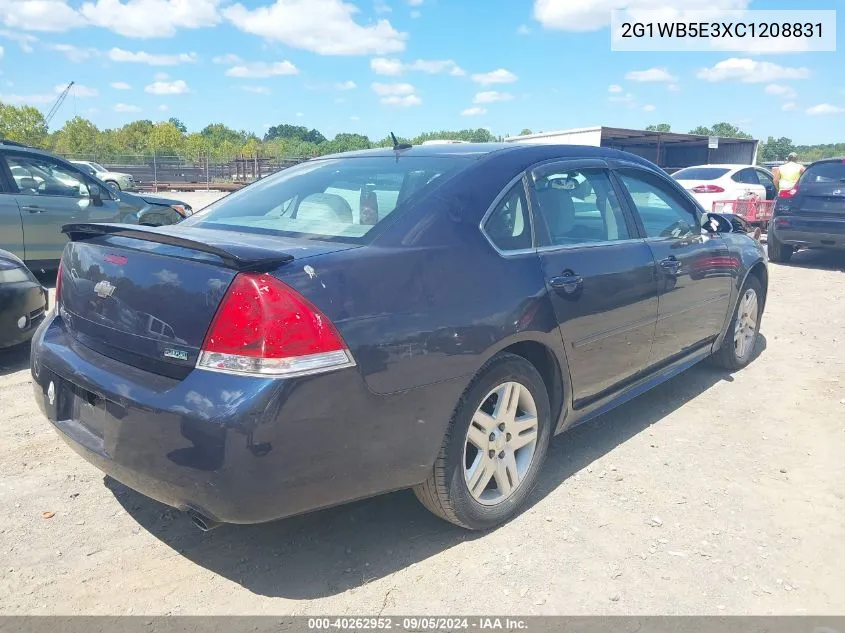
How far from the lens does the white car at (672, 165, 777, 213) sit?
14727 millimetres

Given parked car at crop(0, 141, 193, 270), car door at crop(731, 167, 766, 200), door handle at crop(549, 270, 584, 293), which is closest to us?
door handle at crop(549, 270, 584, 293)

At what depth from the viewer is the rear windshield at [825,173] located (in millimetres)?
10094

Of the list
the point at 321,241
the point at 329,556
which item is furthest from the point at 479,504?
the point at 321,241

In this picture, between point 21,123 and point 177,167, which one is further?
point 21,123

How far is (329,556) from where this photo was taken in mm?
2805

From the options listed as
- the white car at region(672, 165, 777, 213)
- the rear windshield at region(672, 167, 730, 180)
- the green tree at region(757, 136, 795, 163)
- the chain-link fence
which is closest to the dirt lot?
the white car at region(672, 165, 777, 213)

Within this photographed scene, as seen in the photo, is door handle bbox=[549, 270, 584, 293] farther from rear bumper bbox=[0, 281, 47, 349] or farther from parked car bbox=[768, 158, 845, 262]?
parked car bbox=[768, 158, 845, 262]

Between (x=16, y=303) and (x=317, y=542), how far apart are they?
10.9 ft

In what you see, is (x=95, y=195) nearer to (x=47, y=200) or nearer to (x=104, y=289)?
(x=47, y=200)

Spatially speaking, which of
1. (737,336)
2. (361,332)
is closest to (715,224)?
(737,336)

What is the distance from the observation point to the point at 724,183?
588 inches

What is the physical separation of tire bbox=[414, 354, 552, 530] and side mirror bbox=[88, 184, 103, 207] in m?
7.04

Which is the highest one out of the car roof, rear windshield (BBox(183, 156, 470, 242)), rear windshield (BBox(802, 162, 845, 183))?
rear windshield (BBox(802, 162, 845, 183))

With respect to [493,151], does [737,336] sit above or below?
below
